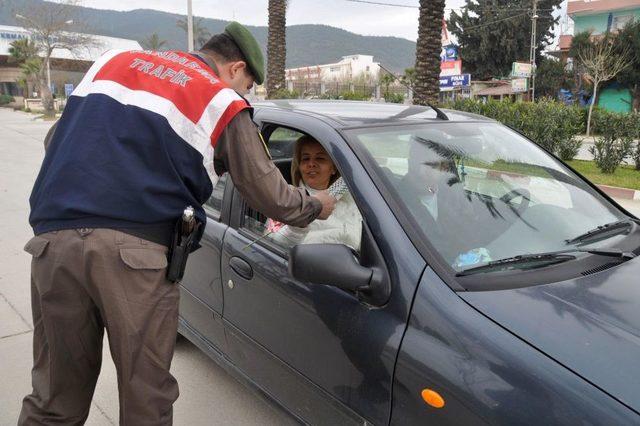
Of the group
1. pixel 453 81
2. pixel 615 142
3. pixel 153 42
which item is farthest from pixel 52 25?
pixel 615 142

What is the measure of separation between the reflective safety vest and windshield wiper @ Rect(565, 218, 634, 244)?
1.36 meters

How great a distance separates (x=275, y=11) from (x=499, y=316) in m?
16.6

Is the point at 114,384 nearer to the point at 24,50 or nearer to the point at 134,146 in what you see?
the point at 134,146

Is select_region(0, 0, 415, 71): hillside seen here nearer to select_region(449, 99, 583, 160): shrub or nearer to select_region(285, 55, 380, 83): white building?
select_region(285, 55, 380, 83): white building

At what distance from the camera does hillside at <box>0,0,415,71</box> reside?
6161 inches

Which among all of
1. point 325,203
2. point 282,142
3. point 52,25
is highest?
point 52,25

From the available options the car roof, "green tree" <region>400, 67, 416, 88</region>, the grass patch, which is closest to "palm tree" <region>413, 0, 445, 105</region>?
"green tree" <region>400, 67, 416, 88</region>

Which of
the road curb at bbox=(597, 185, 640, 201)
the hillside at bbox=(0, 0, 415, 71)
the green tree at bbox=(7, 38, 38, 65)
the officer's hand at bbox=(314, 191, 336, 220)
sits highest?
the hillside at bbox=(0, 0, 415, 71)

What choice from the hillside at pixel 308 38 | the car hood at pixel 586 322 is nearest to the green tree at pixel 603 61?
the car hood at pixel 586 322

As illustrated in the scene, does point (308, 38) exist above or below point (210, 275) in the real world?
above

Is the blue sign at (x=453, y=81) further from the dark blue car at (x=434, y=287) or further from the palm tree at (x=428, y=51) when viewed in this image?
the dark blue car at (x=434, y=287)

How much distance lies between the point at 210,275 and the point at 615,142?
10.9 metres

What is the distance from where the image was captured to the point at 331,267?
1.66 meters

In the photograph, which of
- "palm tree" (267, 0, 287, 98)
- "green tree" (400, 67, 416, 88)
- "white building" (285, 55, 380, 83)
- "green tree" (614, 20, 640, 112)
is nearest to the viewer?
"green tree" (400, 67, 416, 88)
